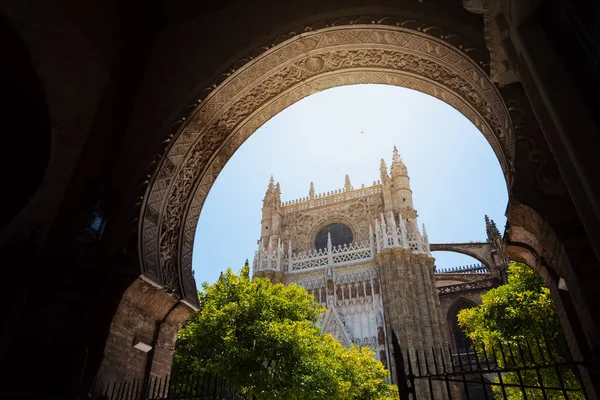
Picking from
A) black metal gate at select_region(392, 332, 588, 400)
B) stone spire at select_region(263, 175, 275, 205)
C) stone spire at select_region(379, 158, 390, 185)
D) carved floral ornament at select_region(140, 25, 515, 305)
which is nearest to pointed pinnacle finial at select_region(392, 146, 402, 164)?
stone spire at select_region(379, 158, 390, 185)

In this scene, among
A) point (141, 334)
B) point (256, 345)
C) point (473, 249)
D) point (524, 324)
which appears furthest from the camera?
point (473, 249)

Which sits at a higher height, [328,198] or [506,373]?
[328,198]

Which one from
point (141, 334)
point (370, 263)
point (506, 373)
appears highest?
point (370, 263)

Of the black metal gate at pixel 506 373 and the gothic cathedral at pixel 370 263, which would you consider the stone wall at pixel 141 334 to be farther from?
the gothic cathedral at pixel 370 263

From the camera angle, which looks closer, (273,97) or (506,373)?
(273,97)

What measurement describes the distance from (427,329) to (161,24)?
24.1 meters

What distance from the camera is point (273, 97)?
20.9 feet

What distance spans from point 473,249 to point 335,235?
44.4 ft

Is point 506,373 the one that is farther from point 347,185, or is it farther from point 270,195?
point 270,195

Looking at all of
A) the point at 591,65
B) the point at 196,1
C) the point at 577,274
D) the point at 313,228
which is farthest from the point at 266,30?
the point at 313,228

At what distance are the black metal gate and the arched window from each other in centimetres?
1337

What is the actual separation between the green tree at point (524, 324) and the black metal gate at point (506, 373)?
1.4 inches

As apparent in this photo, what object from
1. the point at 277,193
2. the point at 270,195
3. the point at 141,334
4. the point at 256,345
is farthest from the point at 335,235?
the point at 141,334

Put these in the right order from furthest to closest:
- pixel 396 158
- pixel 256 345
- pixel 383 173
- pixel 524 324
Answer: pixel 396 158, pixel 383 173, pixel 524 324, pixel 256 345
